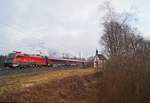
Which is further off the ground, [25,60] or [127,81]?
[25,60]

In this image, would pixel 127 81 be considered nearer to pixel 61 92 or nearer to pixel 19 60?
pixel 61 92

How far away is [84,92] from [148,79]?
1173 centimetres

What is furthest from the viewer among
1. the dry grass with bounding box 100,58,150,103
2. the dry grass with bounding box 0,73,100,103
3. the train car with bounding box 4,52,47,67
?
the train car with bounding box 4,52,47,67

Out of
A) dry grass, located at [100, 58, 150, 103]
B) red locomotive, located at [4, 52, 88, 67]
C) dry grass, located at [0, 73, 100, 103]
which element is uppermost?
red locomotive, located at [4, 52, 88, 67]

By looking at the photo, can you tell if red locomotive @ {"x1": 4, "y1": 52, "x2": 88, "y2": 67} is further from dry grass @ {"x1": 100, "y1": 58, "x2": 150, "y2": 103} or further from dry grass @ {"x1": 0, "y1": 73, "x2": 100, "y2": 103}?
dry grass @ {"x1": 100, "y1": 58, "x2": 150, "y2": 103}

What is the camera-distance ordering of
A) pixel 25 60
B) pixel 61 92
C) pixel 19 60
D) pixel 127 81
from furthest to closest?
pixel 25 60, pixel 19 60, pixel 61 92, pixel 127 81

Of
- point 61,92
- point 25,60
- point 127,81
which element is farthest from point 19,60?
point 127,81

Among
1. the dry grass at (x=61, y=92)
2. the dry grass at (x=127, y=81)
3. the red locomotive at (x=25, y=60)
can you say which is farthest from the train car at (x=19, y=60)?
the dry grass at (x=127, y=81)

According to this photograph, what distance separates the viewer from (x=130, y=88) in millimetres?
15477

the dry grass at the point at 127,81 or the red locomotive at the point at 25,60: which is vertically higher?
the red locomotive at the point at 25,60

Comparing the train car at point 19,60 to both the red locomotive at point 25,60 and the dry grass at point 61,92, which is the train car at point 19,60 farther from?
the dry grass at point 61,92

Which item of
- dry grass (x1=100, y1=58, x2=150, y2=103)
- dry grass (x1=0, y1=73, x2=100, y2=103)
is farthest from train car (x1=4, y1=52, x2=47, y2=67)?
dry grass (x1=100, y1=58, x2=150, y2=103)

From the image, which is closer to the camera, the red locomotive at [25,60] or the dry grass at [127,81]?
the dry grass at [127,81]

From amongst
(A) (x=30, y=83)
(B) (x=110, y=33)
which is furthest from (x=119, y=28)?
(A) (x=30, y=83)
